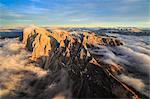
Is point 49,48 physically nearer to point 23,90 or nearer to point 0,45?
point 23,90

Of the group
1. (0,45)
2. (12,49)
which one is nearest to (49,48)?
(12,49)

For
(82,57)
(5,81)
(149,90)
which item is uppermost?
(82,57)

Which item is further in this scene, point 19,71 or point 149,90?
point 19,71

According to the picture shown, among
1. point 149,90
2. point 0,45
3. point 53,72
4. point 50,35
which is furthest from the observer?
point 0,45

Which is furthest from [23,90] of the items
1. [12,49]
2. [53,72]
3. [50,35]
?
[12,49]

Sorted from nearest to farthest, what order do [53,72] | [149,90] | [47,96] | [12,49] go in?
[149,90] < [47,96] < [53,72] < [12,49]

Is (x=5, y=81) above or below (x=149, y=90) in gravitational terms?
below
